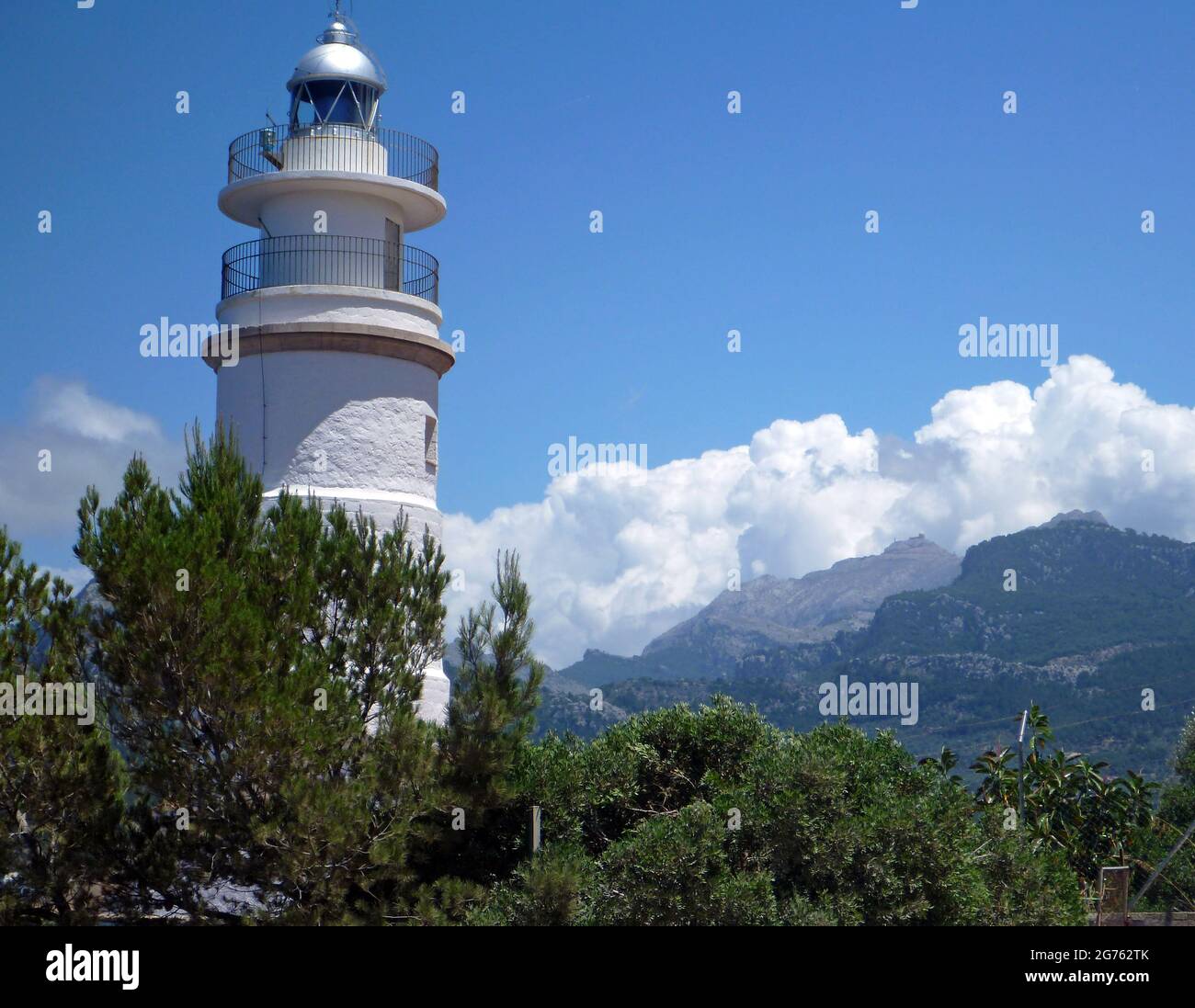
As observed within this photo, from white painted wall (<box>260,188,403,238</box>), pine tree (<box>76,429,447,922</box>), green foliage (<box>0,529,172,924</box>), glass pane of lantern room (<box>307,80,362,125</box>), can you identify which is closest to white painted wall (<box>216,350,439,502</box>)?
white painted wall (<box>260,188,403,238</box>)

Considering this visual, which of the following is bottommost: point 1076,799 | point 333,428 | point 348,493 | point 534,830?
point 1076,799

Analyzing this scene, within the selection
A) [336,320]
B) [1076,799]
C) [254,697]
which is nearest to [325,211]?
[336,320]

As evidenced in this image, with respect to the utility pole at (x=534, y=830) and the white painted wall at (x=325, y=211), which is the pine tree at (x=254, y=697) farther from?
the white painted wall at (x=325, y=211)

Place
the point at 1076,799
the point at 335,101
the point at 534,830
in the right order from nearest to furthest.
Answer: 1. the point at 534,830
2. the point at 335,101
3. the point at 1076,799

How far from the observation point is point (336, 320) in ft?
72.6

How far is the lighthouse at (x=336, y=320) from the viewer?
72.2ft

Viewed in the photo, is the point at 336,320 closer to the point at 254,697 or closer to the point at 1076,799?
the point at 254,697

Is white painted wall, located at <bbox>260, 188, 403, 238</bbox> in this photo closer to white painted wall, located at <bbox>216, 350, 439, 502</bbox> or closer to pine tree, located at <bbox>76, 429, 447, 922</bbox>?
white painted wall, located at <bbox>216, 350, 439, 502</bbox>

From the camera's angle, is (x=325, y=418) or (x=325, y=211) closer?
(x=325, y=418)

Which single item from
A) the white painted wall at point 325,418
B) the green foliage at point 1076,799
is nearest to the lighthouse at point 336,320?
the white painted wall at point 325,418

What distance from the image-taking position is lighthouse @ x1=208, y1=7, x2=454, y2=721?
22.0 metres

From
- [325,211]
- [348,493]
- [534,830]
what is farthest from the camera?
[325,211]

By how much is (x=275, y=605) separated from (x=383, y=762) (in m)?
2.16
